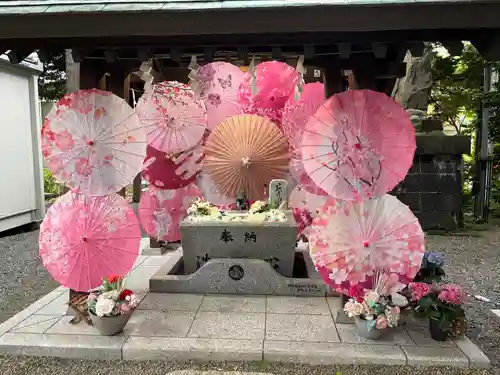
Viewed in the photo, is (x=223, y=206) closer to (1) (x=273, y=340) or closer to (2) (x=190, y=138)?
(2) (x=190, y=138)

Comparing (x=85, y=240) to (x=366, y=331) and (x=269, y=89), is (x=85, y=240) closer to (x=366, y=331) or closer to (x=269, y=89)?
(x=366, y=331)

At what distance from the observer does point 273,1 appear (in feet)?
10.5

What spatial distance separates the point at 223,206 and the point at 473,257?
5191 mm

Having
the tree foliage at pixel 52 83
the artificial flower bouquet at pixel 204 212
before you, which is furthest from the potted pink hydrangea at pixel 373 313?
the tree foliage at pixel 52 83

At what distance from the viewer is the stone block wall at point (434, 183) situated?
10219mm

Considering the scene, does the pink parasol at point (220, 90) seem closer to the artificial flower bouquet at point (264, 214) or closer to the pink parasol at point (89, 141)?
the artificial flower bouquet at point (264, 214)

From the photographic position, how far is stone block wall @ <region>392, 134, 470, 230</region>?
402 inches

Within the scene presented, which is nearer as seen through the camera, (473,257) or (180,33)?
(180,33)

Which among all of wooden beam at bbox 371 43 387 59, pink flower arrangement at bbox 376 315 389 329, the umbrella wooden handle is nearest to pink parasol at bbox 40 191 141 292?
the umbrella wooden handle

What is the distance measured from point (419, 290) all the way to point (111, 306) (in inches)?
120

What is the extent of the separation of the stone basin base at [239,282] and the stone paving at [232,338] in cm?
26

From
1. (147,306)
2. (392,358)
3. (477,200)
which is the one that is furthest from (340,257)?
(477,200)

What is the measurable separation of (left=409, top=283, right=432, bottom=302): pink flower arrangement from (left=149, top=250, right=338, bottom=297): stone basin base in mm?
1204

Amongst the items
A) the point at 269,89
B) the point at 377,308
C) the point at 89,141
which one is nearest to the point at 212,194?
the point at 269,89
